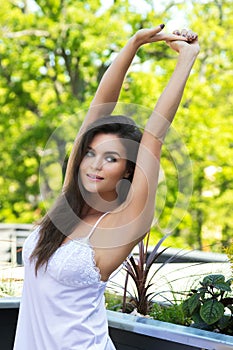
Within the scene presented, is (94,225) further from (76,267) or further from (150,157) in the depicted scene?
(150,157)

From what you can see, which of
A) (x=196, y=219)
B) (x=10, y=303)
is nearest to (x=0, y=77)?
(x=196, y=219)

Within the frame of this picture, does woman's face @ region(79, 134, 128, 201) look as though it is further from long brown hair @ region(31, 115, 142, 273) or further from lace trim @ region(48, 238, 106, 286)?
lace trim @ region(48, 238, 106, 286)

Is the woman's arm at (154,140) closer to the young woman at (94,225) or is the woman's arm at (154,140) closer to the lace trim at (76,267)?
the young woman at (94,225)

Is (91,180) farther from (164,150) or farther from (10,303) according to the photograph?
(10,303)

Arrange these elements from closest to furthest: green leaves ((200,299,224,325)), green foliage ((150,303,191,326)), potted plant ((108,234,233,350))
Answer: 1. potted plant ((108,234,233,350))
2. green leaves ((200,299,224,325))
3. green foliage ((150,303,191,326))

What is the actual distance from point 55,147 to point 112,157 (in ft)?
0.72

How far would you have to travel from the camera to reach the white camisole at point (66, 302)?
5.46 ft

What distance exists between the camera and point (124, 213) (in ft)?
5.53

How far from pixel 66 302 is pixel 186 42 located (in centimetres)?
70

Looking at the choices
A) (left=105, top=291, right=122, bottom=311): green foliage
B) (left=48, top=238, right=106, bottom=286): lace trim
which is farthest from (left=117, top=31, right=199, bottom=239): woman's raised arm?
(left=105, top=291, right=122, bottom=311): green foliage

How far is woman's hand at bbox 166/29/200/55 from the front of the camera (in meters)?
1.68

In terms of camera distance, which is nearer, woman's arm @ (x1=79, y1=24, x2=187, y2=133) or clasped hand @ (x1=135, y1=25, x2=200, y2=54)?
clasped hand @ (x1=135, y1=25, x2=200, y2=54)

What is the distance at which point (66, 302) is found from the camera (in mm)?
1682

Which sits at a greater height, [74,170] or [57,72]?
[74,170]
